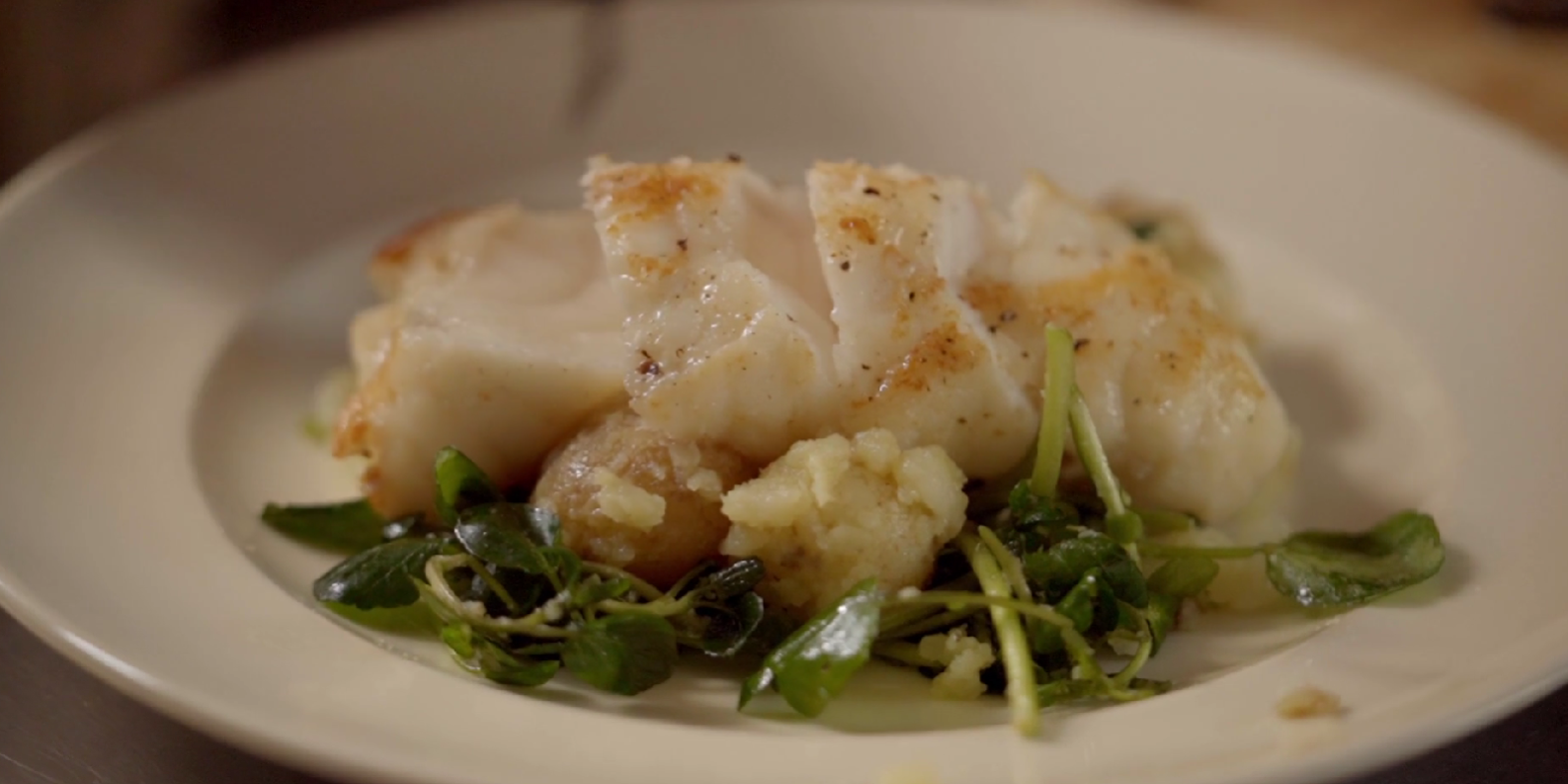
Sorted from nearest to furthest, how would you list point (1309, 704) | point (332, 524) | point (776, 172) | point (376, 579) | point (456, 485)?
point (1309, 704) < point (376, 579) < point (456, 485) < point (332, 524) < point (776, 172)

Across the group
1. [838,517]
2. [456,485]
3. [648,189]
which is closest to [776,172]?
[648,189]

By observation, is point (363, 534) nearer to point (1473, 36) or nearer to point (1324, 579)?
point (1324, 579)

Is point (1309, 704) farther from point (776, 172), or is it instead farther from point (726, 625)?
point (776, 172)

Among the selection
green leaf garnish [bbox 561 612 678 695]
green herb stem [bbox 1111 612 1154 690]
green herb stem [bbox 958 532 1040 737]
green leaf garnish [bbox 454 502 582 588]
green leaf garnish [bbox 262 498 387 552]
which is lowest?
green leaf garnish [bbox 262 498 387 552]

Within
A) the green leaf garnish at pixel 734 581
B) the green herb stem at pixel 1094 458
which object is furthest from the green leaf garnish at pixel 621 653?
the green herb stem at pixel 1094 458

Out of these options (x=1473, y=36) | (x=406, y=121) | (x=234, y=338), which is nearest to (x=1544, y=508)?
(x=234, y=338)

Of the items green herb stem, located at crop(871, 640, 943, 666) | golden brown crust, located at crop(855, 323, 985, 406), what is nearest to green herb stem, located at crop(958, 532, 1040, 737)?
green herb stem, located at crop(871, 640, 943, 666)

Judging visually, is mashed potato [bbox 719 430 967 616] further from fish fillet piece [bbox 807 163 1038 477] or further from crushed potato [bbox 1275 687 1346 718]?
crushed potato [bbox 1275 687 1346 718]
